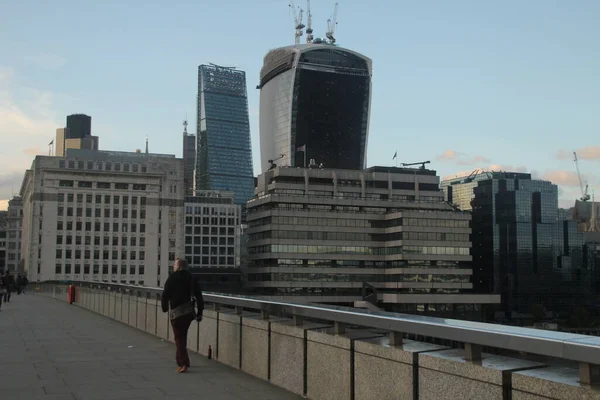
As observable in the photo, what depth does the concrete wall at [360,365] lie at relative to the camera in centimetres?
600

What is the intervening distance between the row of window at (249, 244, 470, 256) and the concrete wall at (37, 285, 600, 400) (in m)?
133

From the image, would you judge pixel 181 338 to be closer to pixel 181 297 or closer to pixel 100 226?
pixel 181 297

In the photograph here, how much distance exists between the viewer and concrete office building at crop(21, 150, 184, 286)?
169 m

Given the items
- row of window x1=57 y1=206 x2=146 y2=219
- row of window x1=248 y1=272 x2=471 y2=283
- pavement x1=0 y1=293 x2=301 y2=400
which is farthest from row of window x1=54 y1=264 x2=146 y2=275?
pavement x1=0 y1=293 x2=301 y2=400

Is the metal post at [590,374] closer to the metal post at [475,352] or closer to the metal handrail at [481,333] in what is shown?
the metal handrail at [481,333]

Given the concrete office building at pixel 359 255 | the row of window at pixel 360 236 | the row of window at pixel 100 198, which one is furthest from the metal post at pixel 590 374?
the row of window at pixel 100 198

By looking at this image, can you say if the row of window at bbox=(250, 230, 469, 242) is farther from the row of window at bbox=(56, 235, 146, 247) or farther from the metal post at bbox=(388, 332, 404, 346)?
the metal post at bbox=(388, 332, 404, 346)

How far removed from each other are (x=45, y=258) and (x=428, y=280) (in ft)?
293

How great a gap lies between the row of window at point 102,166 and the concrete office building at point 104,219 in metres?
0.24

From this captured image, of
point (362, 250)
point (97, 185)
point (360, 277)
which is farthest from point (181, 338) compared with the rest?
point (97, 185)

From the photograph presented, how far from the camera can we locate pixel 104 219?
17650 cm

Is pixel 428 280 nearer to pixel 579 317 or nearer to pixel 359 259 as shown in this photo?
pixel 359 259

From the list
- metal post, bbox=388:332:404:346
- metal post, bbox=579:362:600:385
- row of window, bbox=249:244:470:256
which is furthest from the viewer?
row of window, bbox=249:244:470:256

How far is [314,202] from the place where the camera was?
15650 cm
